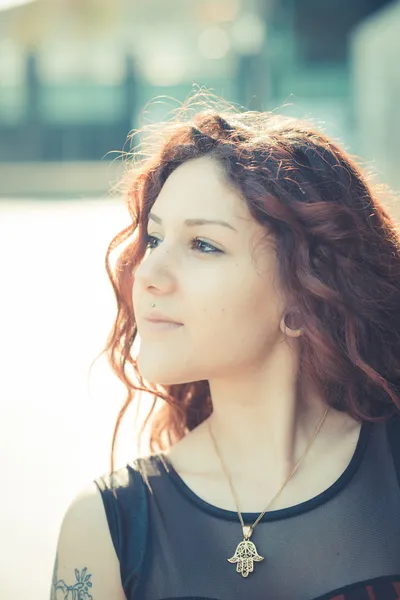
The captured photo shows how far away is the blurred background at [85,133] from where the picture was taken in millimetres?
4078

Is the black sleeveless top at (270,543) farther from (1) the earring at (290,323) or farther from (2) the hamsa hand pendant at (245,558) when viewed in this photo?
(1) the earring at (290,323)

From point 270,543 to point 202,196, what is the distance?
763 mm

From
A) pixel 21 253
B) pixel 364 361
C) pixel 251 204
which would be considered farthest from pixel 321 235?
pixel 21 253

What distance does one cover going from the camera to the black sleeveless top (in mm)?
1688

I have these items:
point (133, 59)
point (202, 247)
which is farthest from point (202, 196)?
point (133, 59)

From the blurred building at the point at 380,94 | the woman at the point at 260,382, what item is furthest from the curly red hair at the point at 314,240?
the blurred building at the point at 380,94

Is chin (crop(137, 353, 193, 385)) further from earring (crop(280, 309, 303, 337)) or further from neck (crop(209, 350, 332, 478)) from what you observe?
earring (crop(280, 309, 303, 337))

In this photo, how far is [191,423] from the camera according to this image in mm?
2223

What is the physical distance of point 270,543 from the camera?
172 centimetres

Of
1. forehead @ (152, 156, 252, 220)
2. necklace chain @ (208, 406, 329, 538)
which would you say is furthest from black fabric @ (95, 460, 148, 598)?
forehead @ (152, 156, 252, 220)

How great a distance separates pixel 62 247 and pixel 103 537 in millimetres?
8065

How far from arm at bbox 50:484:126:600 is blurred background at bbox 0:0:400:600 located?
1.31m

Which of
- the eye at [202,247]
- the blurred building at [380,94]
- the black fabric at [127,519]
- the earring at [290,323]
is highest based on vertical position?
the blurred building at [380,94]

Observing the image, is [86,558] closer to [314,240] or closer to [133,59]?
[314,240]
